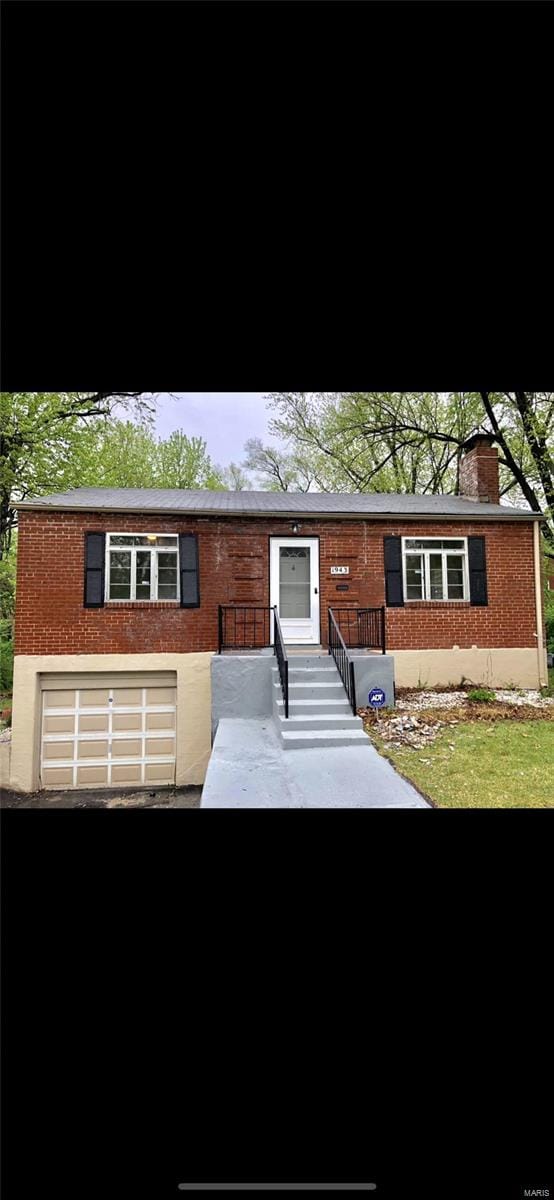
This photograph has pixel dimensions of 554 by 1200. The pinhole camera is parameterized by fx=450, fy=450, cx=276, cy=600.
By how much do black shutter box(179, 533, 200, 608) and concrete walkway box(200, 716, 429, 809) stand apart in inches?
99.7

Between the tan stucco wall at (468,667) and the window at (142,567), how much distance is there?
11.5ft

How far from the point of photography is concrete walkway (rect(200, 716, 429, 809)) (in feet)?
9.17

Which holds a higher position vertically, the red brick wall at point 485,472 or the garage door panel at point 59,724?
the red brick wall at point 485,472

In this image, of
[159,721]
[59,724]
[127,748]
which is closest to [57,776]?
[59,724]

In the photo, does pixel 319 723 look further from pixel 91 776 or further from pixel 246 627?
pixel 91 776

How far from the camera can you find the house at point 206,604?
19.8ft

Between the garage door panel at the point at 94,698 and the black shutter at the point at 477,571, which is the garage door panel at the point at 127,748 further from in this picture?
the black shutter at the point at 477,571

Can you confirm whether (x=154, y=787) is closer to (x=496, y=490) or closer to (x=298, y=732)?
(x=298, y=732)

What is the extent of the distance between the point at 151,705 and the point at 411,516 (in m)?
4.71

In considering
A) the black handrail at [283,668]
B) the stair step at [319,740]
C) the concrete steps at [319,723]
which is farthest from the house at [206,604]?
the stair step at [319,740]

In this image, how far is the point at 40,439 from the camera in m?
7.24

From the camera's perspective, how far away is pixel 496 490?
25.8 feet

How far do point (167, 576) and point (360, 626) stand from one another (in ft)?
9.73

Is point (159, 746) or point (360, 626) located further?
point (360, 626)
